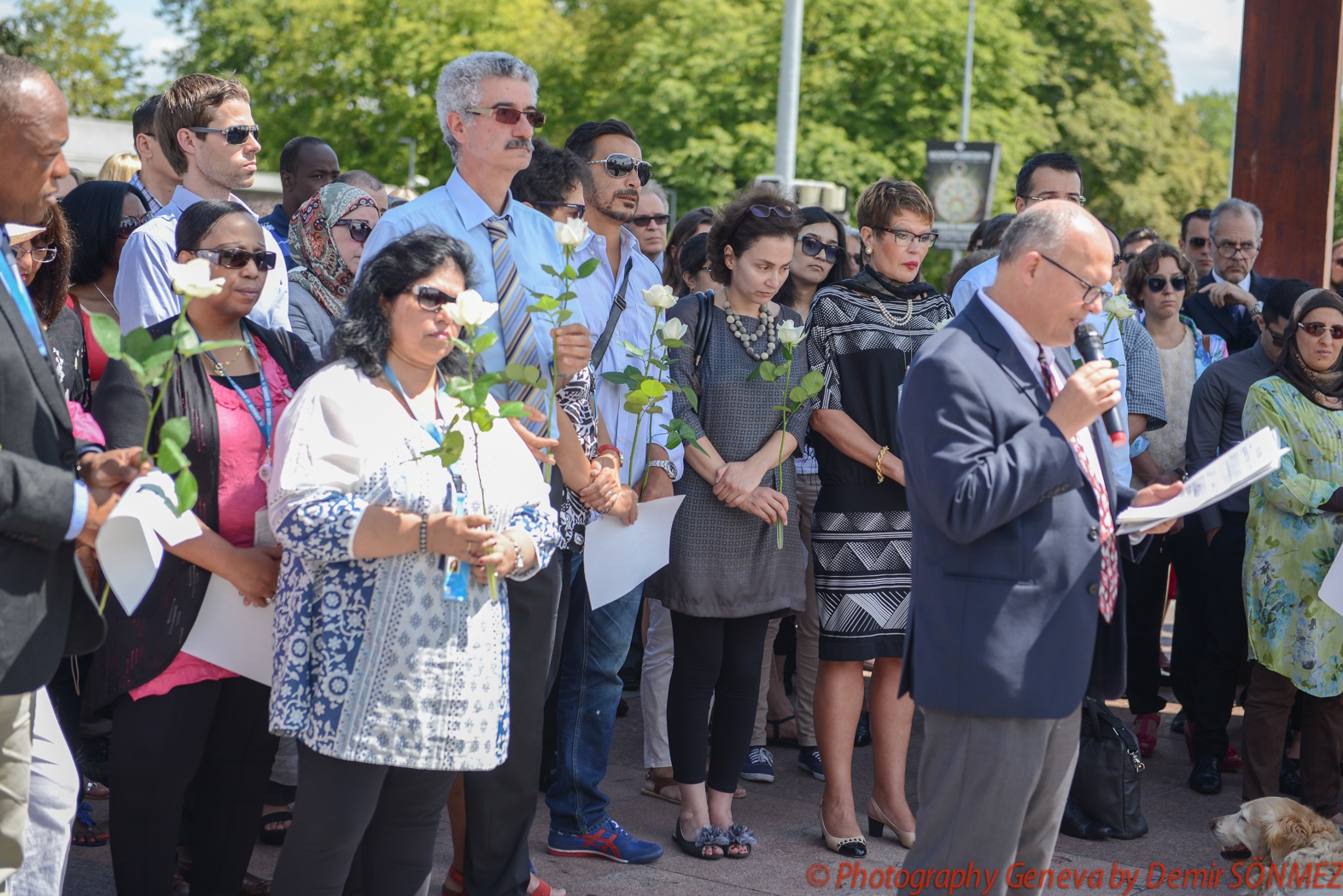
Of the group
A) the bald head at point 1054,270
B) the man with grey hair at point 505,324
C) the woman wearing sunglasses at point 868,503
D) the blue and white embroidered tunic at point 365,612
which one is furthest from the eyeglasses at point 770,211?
the blue and white embroidered tunic at point 365,612

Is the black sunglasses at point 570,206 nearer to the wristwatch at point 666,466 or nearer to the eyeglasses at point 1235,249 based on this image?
the wristwatch at point 666,466

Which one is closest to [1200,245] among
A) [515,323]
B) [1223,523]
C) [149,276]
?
[1223,523]

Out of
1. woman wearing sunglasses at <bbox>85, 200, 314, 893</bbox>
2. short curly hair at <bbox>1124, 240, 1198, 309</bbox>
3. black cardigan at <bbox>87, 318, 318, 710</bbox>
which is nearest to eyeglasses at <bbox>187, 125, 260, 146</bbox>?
woman wearing sunglasses at <bbox>85, 200, 314, 893</bbox>

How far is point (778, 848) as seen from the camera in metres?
4.73

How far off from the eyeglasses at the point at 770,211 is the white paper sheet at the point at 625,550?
1.09 m

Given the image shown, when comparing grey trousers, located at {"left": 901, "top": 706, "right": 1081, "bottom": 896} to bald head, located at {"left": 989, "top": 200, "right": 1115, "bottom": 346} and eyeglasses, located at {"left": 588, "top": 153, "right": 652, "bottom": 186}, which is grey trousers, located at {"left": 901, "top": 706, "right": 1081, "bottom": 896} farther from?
eyeglasses, located at {"left": 588, "top": 153, "right": 652, "bottom": 186}

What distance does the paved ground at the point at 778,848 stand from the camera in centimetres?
432

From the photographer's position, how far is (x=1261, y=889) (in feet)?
14.2

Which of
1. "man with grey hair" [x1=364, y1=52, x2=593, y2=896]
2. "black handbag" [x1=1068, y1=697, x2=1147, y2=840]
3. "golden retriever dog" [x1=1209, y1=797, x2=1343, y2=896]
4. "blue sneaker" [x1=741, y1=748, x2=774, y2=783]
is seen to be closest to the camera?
"man with grey hair" [x1=364, y1=52, x2=593, y2=896]

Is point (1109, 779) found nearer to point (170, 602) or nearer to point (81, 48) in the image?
point (170, 602)

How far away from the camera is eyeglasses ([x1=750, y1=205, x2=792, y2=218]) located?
15.4ft

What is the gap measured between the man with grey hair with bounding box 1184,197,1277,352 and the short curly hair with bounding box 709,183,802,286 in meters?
3.57

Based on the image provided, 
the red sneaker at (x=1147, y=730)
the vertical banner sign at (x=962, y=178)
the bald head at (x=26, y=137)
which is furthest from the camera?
the vertical banner sign at (x=962, y=178)

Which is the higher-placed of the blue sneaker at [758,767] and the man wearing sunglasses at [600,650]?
the man wearing sunglasses at [600,650]
